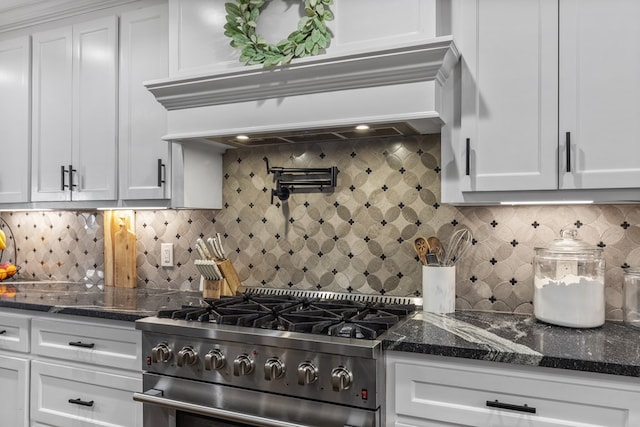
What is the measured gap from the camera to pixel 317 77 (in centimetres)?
183

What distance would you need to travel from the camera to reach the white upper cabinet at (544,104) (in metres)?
1.56

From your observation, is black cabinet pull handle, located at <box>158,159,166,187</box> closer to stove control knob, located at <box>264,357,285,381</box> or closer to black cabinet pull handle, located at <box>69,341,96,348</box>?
black cabinet pull handle, located at <box>69,341,96,348</box>

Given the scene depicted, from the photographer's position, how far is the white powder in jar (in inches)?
64.2

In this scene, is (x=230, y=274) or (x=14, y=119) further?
(x=14, y=119)

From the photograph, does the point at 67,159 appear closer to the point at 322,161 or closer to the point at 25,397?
the point at 25,397

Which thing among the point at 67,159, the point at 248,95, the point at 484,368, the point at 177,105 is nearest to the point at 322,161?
the point at 248,95

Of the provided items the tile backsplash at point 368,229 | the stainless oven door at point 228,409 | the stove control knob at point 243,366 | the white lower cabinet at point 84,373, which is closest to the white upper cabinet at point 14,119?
the tile backsplash at point 368,229

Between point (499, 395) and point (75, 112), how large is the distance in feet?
7.91

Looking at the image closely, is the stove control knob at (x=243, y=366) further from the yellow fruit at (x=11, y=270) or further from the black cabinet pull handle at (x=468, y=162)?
the yellow fruit at (x=11, y=270)

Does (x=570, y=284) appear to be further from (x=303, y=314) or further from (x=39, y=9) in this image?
(x=39, y=9)

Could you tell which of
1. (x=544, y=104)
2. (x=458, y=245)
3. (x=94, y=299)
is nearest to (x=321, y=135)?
(x=458, y=245)

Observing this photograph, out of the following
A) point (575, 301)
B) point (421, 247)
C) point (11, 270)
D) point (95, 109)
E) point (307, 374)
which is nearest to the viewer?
point (307, 374)

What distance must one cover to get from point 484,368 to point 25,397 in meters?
2.05

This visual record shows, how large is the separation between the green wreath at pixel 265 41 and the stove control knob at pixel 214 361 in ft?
3.59
